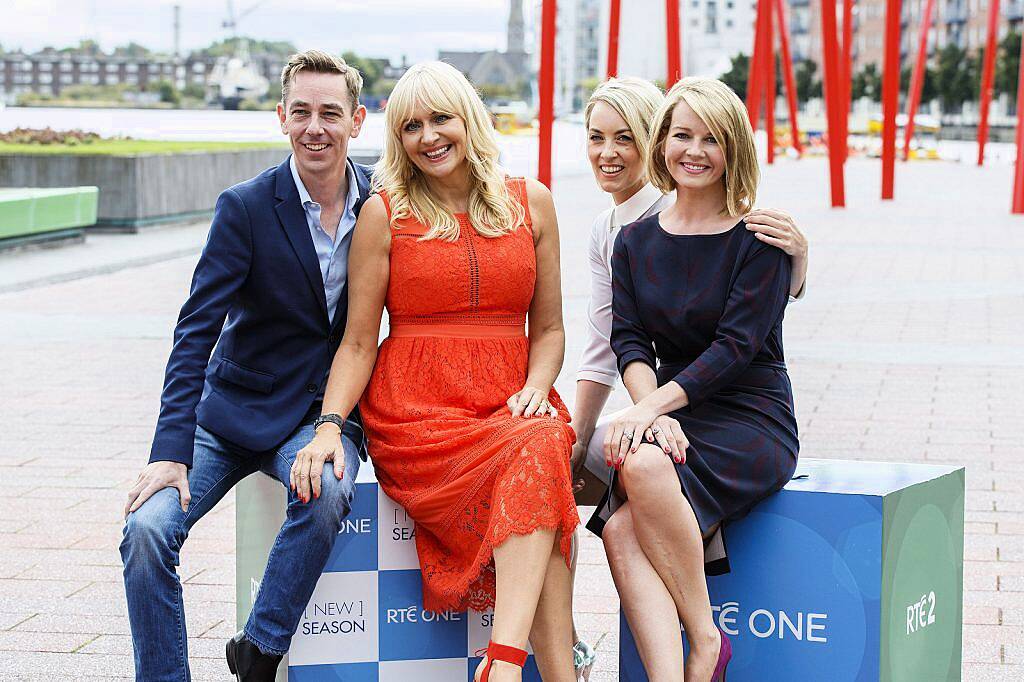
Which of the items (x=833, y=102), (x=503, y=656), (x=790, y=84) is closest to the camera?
(x=503, y=656)

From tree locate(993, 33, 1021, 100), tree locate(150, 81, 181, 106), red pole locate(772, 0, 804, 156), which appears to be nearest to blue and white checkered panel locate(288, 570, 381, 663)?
red pole locate(772, 0, 804, 156)

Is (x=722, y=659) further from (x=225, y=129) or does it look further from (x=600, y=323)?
(x=225, y=129)

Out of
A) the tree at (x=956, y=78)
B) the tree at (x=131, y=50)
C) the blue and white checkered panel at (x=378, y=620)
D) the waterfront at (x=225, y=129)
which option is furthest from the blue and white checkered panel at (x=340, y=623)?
the tree at (x=131, y=50)

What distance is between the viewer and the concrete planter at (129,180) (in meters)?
16.2

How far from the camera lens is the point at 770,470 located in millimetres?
3141

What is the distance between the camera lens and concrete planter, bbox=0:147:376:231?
16.2 meters

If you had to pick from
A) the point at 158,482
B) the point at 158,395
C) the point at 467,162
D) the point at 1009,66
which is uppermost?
the point at 1009,66

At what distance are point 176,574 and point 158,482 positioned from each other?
22 cm

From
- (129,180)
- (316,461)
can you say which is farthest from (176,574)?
(129,180)

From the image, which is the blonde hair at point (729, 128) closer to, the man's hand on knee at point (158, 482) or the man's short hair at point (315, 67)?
the man's short hair at point (315, 67)

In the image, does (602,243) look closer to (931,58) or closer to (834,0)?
(834,0)

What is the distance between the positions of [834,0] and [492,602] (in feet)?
69.7

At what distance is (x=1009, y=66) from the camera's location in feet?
211

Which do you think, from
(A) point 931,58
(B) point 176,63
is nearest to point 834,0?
(B) point 176,63
